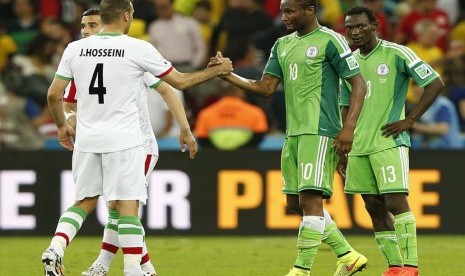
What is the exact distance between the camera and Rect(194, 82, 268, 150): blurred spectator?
16016mm

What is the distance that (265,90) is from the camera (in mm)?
9977

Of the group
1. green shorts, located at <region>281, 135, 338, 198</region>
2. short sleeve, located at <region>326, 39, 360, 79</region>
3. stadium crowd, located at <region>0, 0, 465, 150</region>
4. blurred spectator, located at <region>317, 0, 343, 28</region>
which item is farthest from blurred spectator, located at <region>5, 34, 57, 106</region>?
short sleeve, located at <region>326, 39, 360, 79</region>

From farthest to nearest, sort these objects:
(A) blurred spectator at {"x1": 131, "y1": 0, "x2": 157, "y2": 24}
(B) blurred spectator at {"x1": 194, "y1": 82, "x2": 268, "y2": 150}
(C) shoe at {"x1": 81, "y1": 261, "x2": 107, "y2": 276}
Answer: (A) blurred spectator at {"x1": 131, "y1": 0, "x2": 157, "y2": 24} → (B) blurred spectator at {"x1": 194, "y1": 82, "x2": 268, "y2": 150} → (C) shoe at {"x1": 81, "y1": 261, "x2": 107, "y2": 276}

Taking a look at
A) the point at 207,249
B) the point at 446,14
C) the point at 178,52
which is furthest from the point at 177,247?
the point at 446,14

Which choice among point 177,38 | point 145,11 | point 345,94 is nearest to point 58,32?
point 145,11

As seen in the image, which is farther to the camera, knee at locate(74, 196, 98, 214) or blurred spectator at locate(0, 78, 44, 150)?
blurred spectator at locate(0, 78, 44, 150)

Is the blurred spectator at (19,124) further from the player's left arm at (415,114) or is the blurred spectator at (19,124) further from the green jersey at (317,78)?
the player's left arm at (415,114)

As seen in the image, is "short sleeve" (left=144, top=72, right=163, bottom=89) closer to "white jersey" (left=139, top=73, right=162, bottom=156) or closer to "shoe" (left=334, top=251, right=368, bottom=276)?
"white jersey" (left=139, top=73, right=162, bottom=156)

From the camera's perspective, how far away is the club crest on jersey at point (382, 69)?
10.2m

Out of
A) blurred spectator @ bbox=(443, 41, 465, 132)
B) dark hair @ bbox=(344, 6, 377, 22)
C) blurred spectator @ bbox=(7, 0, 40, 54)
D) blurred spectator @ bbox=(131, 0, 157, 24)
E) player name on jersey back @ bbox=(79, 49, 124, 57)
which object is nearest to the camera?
player name on jersey back @ bbox=(79, 49, 124, 57)

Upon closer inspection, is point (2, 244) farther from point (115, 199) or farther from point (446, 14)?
point (446, 14)

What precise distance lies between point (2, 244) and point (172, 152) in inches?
93.8

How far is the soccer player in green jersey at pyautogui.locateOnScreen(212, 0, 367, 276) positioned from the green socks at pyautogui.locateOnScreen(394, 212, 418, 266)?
64 cm

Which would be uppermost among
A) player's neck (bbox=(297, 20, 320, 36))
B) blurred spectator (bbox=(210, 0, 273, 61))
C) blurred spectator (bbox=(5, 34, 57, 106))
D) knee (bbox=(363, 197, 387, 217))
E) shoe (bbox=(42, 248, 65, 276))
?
blurred spectator (bbox=(210, 0, 273, 61))
